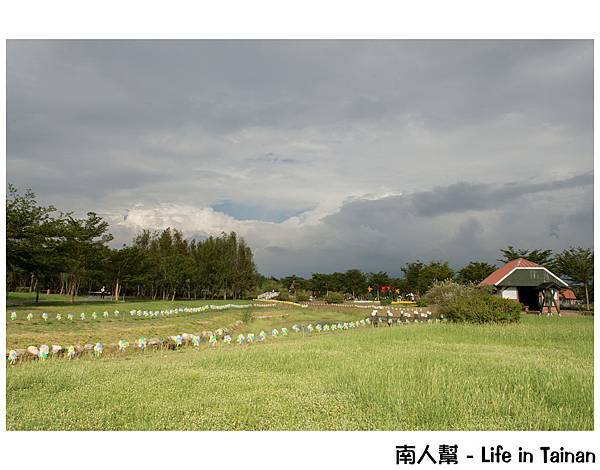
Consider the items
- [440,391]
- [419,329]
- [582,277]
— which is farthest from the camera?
[582,277]

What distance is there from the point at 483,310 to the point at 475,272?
98.1 ft

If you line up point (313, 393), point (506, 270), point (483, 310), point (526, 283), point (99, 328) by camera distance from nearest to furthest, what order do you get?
point (313, 393) < point (99, 328) < point (483, 310) < point (526, 283) < point (506, 270)

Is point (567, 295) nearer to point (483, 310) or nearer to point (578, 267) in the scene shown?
point (578, 267)

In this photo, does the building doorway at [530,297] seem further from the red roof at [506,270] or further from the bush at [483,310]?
the bush at [483,310]

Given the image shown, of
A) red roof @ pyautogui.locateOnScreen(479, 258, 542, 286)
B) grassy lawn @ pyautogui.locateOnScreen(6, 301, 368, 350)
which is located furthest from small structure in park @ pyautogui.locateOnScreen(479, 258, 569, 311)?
grassy lawn @ pyautogui.locateOnScreen(6, 301, 368, 350)

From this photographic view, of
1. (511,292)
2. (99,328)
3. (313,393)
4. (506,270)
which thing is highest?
(506,270)

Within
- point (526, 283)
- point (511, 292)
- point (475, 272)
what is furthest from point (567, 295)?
point (526, 283)

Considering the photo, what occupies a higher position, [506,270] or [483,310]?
[506,270]

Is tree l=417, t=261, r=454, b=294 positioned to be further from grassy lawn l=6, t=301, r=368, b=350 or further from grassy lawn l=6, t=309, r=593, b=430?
grassy lawn l=6, t=309, r=593, b=430

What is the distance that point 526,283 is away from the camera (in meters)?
26.7

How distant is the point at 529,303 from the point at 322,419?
28.2 m

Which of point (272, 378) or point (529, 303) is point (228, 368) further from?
point (529, 303)

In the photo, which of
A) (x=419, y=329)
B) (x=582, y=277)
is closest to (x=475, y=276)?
(x=582, y=277)

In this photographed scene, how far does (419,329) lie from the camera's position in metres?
13.6
